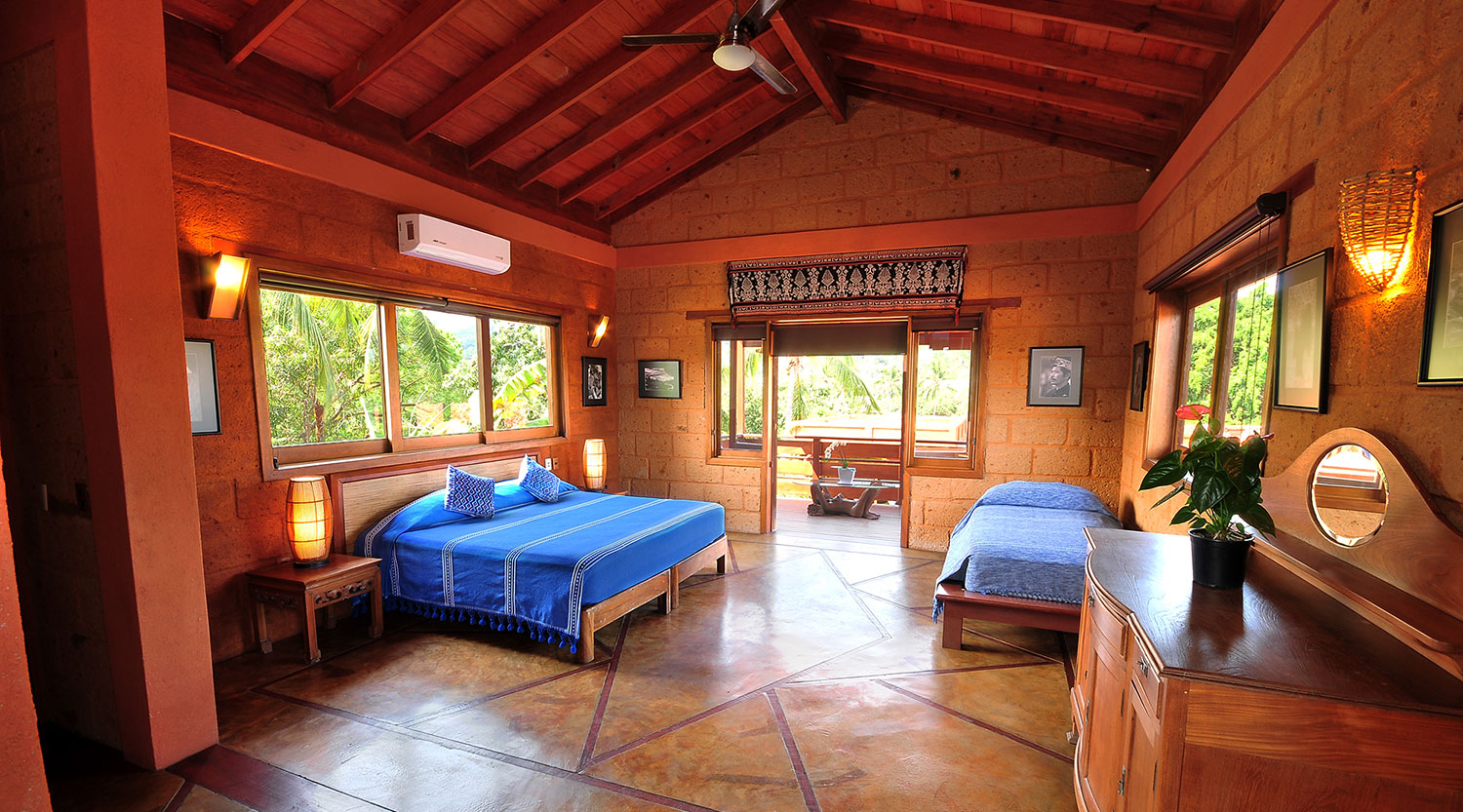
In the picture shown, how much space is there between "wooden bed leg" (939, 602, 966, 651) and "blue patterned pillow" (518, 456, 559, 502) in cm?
308

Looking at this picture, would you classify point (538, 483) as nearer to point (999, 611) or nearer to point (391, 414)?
point (391, 414)

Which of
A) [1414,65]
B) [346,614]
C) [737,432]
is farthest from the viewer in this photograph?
[737,432]

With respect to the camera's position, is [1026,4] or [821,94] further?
[821,94]

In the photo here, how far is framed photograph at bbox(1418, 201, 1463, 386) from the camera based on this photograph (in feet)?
4.44

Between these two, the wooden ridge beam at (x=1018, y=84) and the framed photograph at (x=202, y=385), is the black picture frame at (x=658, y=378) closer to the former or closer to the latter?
the wooden ridge beam at (x=1018, y=84)

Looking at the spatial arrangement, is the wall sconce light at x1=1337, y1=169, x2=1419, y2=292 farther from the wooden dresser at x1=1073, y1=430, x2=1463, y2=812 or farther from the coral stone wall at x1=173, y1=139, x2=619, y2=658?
the coral stone wall at x1=173, y1=139, x2=619, y2=658

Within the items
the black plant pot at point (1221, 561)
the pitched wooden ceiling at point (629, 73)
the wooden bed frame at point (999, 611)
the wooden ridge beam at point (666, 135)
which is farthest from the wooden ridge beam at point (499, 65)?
the wooden bed frame at point (999, 611)

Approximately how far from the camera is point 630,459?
256 inches

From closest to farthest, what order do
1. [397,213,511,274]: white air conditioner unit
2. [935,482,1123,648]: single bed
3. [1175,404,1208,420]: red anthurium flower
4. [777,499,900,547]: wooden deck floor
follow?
1. [1175,404,1208,420]: red anthurium flower
2. [935,482,1123,648]: single bed
3. [397,213,511,274]: white air conditioner unit
4. [777,499,900,547]: wooden deck floor

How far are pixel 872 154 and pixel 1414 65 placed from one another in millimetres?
4124

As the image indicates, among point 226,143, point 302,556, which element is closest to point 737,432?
point 302,556

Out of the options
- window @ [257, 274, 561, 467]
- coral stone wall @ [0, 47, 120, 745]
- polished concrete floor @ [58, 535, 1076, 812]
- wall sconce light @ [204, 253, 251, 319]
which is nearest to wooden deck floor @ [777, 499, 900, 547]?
polished concrete floor @ [58, 535, 1076, 812]

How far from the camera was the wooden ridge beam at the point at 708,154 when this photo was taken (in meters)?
5.46

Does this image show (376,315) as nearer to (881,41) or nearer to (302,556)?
(302,556)
